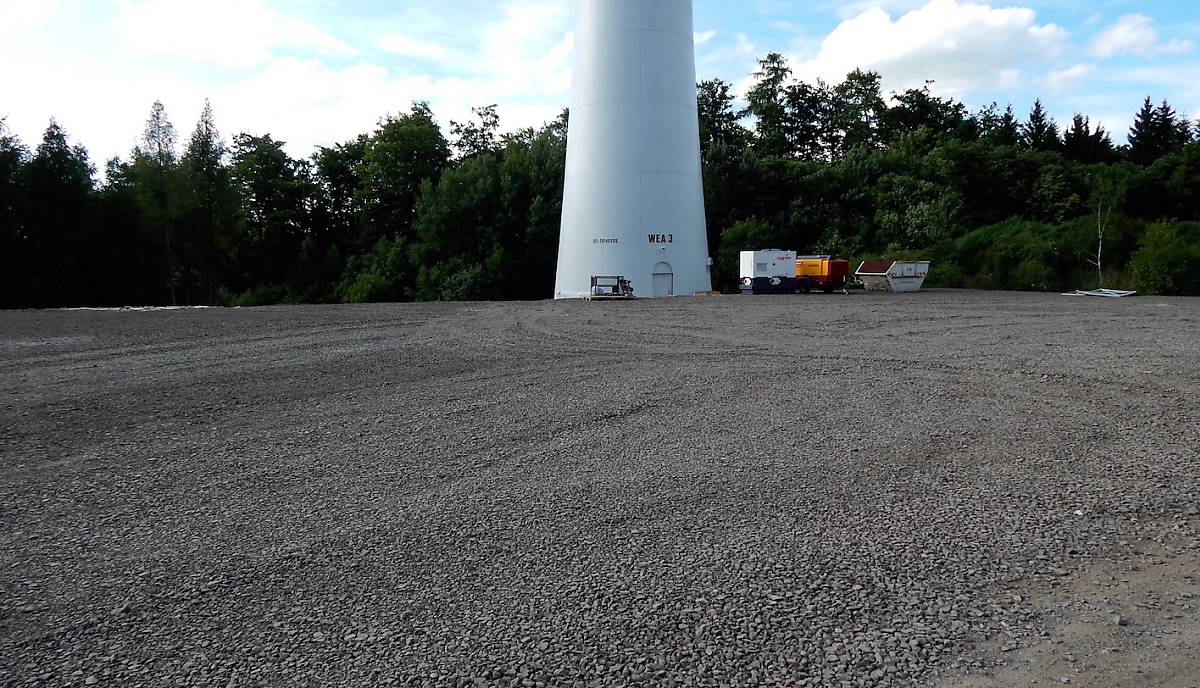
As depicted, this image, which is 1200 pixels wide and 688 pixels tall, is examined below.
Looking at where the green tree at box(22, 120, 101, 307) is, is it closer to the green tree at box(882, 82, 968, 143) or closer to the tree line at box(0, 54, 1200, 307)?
the tree line at box(0, 54, 1200, 307)

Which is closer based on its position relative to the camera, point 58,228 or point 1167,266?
point 1167,266

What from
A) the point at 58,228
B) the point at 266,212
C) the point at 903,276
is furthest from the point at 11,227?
the point at 903,276

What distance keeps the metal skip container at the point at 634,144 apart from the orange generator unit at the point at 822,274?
477 cm

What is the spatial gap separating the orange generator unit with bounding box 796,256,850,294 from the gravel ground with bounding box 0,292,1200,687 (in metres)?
20.0

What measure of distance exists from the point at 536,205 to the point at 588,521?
40428 millimetres

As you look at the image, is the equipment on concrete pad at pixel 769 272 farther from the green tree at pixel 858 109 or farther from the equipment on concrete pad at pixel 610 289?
the green tree at pixel 858 109

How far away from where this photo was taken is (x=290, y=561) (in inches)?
168

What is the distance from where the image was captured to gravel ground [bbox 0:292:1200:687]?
131 inches

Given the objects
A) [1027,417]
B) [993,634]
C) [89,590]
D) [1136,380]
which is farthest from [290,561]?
[1136,380]

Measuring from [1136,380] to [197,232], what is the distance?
4530cm

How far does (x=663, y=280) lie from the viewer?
3234 cm

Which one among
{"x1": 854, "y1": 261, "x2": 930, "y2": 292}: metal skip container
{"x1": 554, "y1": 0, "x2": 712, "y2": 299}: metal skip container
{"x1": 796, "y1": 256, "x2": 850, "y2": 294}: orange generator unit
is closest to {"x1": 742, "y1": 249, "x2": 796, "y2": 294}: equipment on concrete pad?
{"x1": 796, "y1": 256, "x2": 850, "y2": 294}: orange generator unit

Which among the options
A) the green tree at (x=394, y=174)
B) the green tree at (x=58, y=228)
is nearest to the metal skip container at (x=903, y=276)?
the green tree at (x=394, y=174)

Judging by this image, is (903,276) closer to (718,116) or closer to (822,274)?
(822,274)
